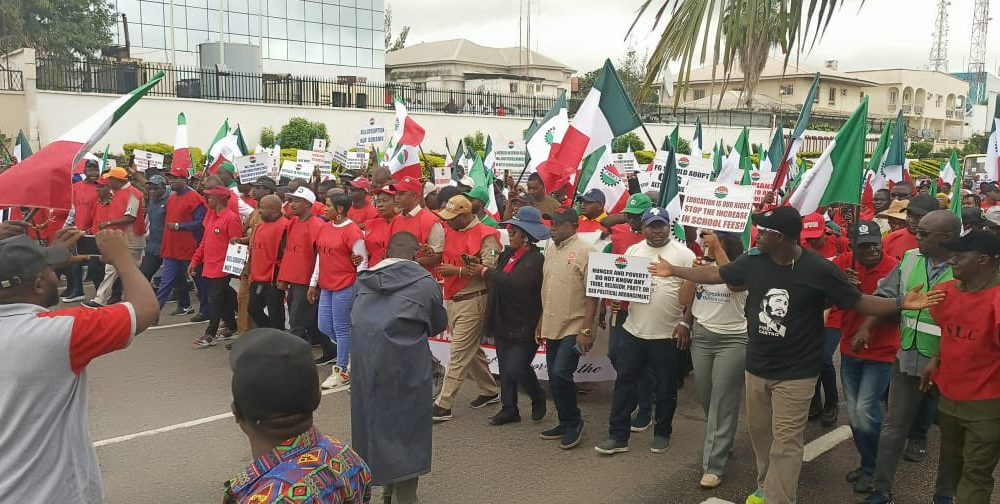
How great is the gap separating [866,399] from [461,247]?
320cm

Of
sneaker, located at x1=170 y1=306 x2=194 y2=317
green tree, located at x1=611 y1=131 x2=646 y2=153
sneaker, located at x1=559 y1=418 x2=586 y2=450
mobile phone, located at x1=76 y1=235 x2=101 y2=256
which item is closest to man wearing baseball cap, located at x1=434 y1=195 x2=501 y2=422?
sneaker, located at x1=559 y1=418 x2=586 y2=450

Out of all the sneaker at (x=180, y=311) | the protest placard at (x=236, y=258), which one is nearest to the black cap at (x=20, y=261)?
the protest placard at (x=236, y=258)

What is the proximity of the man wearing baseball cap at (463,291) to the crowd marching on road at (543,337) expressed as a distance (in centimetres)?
2

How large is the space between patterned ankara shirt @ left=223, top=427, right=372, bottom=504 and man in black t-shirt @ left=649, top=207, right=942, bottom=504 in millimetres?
3135

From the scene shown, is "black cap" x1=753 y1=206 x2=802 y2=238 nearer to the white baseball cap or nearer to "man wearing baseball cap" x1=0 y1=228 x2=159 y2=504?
"man wearing baseball cap" x1=0 y1=228 x2=159 y2=504

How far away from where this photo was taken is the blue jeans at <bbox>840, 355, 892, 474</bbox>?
214 inches

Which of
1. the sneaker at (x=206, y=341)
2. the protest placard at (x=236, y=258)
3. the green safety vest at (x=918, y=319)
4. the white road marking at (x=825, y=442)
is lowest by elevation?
the sneaker at (x=206, y=341)

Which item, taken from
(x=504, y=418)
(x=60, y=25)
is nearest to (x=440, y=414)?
(x=504, y=418)

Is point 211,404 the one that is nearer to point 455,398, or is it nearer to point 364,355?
point 455,398

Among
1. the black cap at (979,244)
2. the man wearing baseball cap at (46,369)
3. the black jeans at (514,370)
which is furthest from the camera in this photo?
the black jeans at (514,370)

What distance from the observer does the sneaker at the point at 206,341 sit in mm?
9562

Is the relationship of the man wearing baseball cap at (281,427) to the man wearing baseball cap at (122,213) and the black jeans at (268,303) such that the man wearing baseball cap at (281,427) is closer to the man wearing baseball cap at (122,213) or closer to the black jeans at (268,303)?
the black jeans at (268,303)

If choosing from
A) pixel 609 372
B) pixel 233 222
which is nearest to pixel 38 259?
pixel 609 372

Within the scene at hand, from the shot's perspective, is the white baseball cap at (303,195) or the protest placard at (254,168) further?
the protest placard at (254,168)
